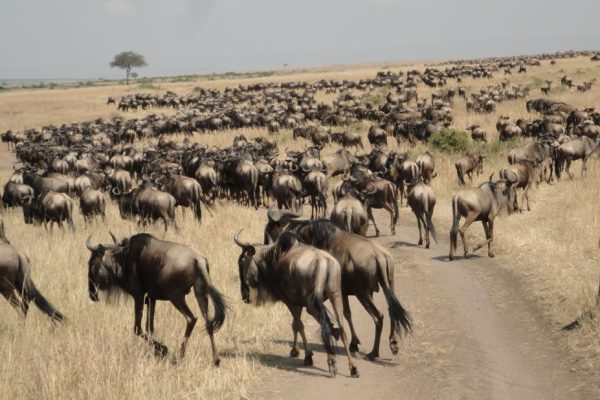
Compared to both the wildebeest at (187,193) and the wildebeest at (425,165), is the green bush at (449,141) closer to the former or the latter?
the wildebeest at (425,165)

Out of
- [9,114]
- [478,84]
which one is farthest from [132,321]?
[9,114]

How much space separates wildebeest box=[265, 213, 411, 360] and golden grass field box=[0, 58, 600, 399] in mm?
1493

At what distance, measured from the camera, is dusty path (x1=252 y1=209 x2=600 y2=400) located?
7.77m

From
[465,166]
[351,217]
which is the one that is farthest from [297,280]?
[465,166]

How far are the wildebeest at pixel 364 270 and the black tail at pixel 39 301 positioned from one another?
3.69 metres

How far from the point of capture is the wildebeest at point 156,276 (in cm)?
783

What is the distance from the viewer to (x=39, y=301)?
8898mm

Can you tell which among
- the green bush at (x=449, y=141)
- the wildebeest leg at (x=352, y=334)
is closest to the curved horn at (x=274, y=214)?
the wildebeest leg at (x=352, y=334)

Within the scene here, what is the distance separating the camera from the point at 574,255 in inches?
527

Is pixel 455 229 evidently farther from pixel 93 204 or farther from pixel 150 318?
pixel 93 204

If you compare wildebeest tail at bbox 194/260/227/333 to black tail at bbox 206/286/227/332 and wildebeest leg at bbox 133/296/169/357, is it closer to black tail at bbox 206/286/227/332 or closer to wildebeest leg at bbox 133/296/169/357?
black tail at bbox 206/286/227/332

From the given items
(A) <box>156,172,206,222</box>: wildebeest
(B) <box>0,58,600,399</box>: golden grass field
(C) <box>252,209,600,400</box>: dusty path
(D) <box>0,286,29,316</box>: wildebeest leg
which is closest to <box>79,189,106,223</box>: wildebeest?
(B) <box>0,58,600,399</box>: golden grass field

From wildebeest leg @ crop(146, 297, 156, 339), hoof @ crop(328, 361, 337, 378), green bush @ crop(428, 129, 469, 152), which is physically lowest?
hoof @ crop(328, 361, 337, 378)

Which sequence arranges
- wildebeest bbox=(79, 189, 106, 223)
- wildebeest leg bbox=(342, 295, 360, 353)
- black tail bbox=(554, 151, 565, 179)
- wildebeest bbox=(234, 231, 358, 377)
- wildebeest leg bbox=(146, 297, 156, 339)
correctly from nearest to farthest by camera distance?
wildebeest bbox=(234, 231, 358, 377) → wildebeest leg bbox=(146, 297, 156, 339) → wildebeest leg bbox=(342, 295, 360, 353) → wildebeest bbox=(79, 189, 106, 223) → black tail bbox=(554, 151, 565, 179)
